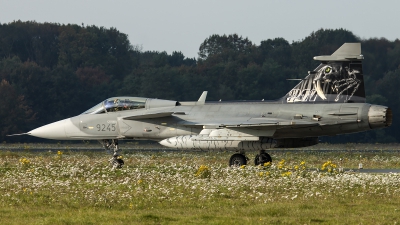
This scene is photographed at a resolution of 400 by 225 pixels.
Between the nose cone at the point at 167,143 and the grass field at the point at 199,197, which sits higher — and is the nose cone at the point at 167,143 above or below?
above

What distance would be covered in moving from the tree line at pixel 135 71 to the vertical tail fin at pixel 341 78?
106 ft

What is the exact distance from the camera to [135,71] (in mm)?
75062

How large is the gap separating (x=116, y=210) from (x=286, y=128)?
10.6 m

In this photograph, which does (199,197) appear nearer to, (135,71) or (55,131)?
(55,131)

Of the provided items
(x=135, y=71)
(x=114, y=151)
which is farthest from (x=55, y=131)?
(x=135, y=71)

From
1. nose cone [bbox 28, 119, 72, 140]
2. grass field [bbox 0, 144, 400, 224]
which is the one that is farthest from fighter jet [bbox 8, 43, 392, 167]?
grass field [bbox 0, 144, 400, 224]

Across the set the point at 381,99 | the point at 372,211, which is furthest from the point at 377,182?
the point at 381,99

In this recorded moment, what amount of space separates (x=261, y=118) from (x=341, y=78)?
304cm

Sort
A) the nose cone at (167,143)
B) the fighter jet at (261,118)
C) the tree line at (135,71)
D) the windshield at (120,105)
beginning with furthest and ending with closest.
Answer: the tree line at (135,71), the windshield at (120,105), the nose cone at (167,143), the fighter jet at (261,118)

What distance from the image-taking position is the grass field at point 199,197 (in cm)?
1309

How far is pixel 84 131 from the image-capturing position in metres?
25.8

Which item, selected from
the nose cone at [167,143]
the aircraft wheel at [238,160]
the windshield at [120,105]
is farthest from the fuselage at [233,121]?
the aircraft wheel at [238,160]

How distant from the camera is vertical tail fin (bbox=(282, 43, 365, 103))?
2359 centimetres

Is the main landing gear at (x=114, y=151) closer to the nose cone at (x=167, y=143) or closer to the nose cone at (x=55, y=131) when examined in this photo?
the nose cone at (x=55, y=131)
